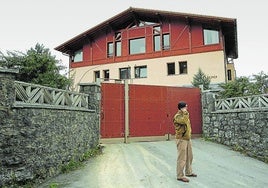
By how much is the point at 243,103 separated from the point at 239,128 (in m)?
1.13

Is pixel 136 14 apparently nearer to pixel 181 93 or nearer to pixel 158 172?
pixel 181 93

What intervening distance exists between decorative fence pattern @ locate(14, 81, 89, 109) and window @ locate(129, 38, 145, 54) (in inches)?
646

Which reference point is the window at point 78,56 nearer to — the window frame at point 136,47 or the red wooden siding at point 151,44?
Answer: the red wooden siding at point 151,44

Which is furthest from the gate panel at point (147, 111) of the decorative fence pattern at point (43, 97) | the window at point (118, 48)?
the window at point (118, 48)

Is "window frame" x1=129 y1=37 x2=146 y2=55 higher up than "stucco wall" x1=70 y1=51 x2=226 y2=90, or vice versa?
"window frame" x1=129 y1=37 x2=146 y2=55

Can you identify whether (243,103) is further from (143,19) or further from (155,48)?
(143,19)

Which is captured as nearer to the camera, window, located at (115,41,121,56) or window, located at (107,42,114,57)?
window, located at (115,41,121,56)

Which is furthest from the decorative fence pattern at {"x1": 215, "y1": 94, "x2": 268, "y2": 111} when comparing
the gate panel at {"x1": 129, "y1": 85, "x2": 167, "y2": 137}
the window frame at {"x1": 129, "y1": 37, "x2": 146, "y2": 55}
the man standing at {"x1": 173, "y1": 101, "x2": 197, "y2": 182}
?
the window frame at {"x1": 129, "y1": 37, "x2": 146, "y2": 55}

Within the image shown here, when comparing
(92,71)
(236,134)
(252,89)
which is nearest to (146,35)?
(92,71)

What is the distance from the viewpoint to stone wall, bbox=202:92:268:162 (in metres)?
11.0

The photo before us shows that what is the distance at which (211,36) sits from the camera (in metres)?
23.7

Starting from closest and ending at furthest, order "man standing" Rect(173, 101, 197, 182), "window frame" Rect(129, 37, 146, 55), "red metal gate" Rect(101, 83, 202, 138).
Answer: "man standing" Rect(173, 101, 197, 182) → "red metal gate" Rect(101, 83, 202, 138) → "window frame" Rect(129, 37, 146, 55)

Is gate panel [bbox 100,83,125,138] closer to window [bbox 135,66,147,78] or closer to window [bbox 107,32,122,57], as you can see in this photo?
window [bbox 135,66,147,78]

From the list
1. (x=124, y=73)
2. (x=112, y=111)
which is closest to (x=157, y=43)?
(x=124, y=73)
